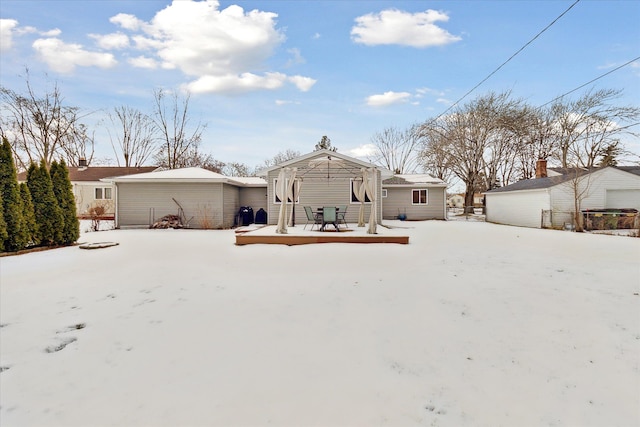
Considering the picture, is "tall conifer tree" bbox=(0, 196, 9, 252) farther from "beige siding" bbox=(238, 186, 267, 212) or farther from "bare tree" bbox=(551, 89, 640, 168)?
"bare tree" bbox=(551, 89, 640, 168)

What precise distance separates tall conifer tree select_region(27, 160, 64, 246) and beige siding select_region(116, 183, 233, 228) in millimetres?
6490

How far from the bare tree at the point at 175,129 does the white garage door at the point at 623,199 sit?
2859 centimetres

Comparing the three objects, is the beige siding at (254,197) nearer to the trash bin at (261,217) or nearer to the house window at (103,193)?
the trash bin at (261,217)

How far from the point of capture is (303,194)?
14.8 meters

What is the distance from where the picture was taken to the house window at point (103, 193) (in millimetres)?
23297

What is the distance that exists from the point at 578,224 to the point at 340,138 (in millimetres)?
22311

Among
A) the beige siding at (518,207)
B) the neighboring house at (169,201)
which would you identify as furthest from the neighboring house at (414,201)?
the neighboring house at (169,201)

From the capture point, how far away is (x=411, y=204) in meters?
19.8

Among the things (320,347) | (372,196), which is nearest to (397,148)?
(372,196)

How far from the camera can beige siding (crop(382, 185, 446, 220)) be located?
1973cm

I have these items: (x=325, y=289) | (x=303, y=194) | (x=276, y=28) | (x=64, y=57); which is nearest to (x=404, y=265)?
(x=325, y=289)

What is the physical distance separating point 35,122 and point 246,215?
18.8 meters

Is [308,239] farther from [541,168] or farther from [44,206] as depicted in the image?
[541,168]

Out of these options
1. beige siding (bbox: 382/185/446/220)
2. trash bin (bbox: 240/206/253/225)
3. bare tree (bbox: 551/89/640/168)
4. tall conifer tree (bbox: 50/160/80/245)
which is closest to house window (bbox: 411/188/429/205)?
beige siding (bbox: 382/185/446/220)
